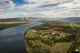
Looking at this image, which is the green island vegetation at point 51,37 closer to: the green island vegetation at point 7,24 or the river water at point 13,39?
the river water at point 13,39

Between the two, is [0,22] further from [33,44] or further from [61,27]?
[61,27]

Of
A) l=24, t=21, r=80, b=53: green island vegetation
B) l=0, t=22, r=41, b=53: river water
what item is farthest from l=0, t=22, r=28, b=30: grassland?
l=24, t=21, r=80, b=53: green island vegetation

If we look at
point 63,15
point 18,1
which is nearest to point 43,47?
point 63,15

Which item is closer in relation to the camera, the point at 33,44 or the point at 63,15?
the point at 33,44

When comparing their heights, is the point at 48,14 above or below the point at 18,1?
below

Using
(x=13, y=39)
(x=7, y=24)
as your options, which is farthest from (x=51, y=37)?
(x=7, y=24)
